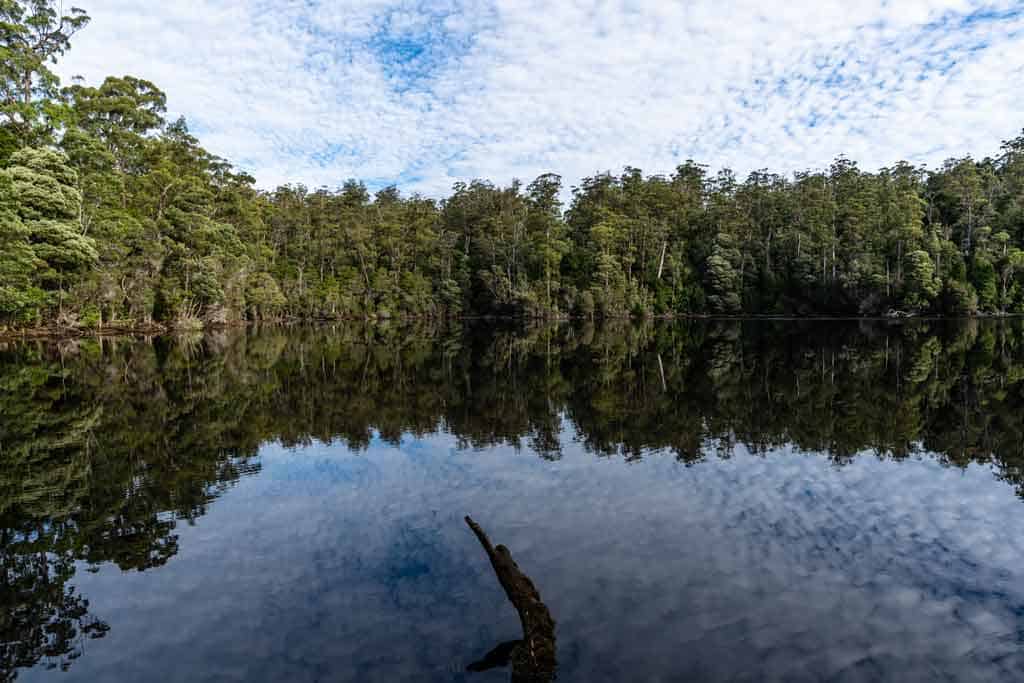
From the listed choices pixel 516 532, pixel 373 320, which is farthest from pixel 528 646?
pixel 373 320

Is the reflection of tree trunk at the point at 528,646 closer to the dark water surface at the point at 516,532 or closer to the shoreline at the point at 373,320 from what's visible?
the dark water surface at the point at 516,532

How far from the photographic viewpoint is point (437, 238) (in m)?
75.2

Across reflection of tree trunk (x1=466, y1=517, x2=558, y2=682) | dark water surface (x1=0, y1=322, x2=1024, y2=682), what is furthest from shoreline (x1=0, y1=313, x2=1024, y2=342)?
reflection of tree trunk (x1=466, y1=517, x2=558, y2=682)

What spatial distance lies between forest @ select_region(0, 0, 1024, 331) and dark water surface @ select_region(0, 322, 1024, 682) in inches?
985

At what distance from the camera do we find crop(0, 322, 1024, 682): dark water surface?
16.8 feet

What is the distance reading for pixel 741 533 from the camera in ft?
24.6

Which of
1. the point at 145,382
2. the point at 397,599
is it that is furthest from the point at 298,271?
the point at 397,599

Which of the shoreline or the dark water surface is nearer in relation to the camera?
the dark water surface

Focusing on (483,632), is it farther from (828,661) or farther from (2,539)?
(2,539)

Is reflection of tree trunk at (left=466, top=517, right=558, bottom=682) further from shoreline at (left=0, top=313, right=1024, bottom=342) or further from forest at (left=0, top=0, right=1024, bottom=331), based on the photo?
shoreline at (left=0, top=313, right=1024, bottom=342)

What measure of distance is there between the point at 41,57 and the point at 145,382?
29984mm

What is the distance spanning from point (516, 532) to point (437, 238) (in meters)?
69.8

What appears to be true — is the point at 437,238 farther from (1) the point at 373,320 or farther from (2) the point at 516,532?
(2) the point at 516,532

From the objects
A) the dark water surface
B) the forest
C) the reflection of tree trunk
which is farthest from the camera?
the forest
